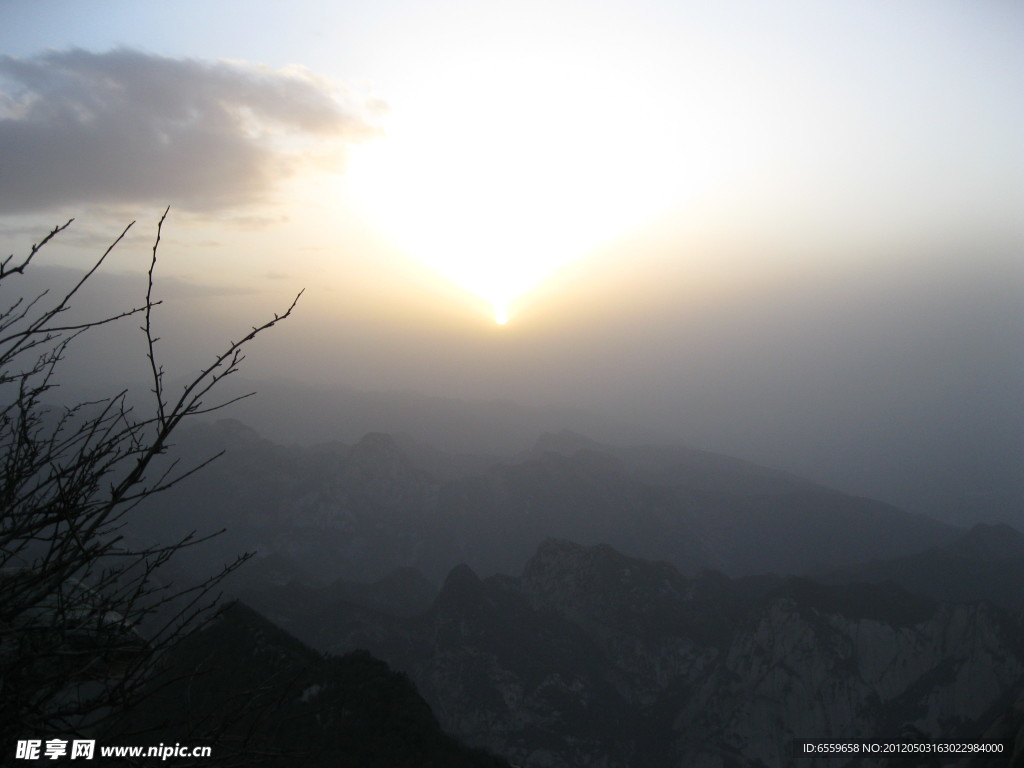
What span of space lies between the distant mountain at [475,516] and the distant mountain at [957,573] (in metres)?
15.2

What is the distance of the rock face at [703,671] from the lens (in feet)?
121

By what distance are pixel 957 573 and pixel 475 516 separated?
66.9 metres

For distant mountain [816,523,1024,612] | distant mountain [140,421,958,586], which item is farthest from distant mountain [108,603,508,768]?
distant mountain [140,421,958,586]

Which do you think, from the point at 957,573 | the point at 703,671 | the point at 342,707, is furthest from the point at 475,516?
the point at 342,707

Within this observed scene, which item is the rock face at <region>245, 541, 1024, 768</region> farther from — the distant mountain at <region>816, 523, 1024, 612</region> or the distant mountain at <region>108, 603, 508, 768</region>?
the distant mountain at <region>108, 603, 508, 768</region>

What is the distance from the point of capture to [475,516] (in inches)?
3922

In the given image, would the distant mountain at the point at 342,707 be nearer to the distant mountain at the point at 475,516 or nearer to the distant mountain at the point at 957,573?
the distant mountain at the point at 957,573

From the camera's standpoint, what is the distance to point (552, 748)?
120 feet

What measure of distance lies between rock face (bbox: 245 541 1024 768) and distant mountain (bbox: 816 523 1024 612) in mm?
15386

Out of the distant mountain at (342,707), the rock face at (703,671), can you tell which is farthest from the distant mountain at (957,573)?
the distant mountain at (342,707)

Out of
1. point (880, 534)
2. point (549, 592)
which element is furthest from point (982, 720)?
point (880, 534)

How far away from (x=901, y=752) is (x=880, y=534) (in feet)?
224

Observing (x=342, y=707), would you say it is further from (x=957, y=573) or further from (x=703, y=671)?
(x=957, y=573)

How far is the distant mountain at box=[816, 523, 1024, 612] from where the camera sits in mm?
55844
